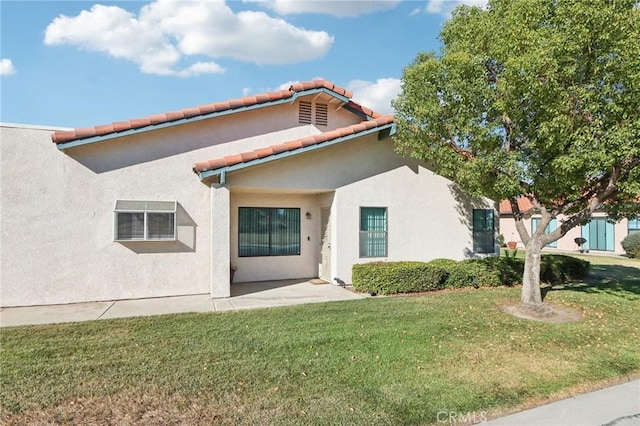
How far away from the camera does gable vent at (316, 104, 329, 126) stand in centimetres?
1321

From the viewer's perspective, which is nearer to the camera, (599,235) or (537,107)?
(537,107)

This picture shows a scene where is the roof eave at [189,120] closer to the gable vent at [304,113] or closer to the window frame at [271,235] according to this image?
the gable vent at [304,113]

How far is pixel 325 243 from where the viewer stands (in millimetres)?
12578

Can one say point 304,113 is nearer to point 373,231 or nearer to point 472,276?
point 373,231

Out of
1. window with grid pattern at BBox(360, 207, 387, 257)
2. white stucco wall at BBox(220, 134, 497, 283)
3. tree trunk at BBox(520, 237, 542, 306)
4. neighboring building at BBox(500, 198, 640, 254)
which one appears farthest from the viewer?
neighboring building at BBox(500, 198, 640, 254)

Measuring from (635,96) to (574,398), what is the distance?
5.83 m

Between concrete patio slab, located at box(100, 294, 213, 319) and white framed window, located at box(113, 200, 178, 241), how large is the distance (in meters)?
1.65

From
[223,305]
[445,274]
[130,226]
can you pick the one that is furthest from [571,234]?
[130,226]

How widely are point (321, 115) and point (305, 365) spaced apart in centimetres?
972

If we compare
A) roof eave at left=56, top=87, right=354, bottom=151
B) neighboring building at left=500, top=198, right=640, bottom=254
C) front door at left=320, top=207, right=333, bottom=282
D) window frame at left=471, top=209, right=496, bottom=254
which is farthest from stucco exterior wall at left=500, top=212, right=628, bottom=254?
roof eave at left=56, top=87, right=354, bottom=151

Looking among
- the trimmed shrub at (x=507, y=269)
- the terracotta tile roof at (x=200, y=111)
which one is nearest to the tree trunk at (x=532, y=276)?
the trimmed shrub at (x=507, y=269)

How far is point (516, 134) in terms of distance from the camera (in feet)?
29.5

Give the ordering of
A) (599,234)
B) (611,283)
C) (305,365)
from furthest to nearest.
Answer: (599,234), (611,283), (305,365)

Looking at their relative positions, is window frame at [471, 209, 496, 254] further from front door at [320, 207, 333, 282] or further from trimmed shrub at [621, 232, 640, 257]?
trimmed shrub at [621, 232, 640, 257]
